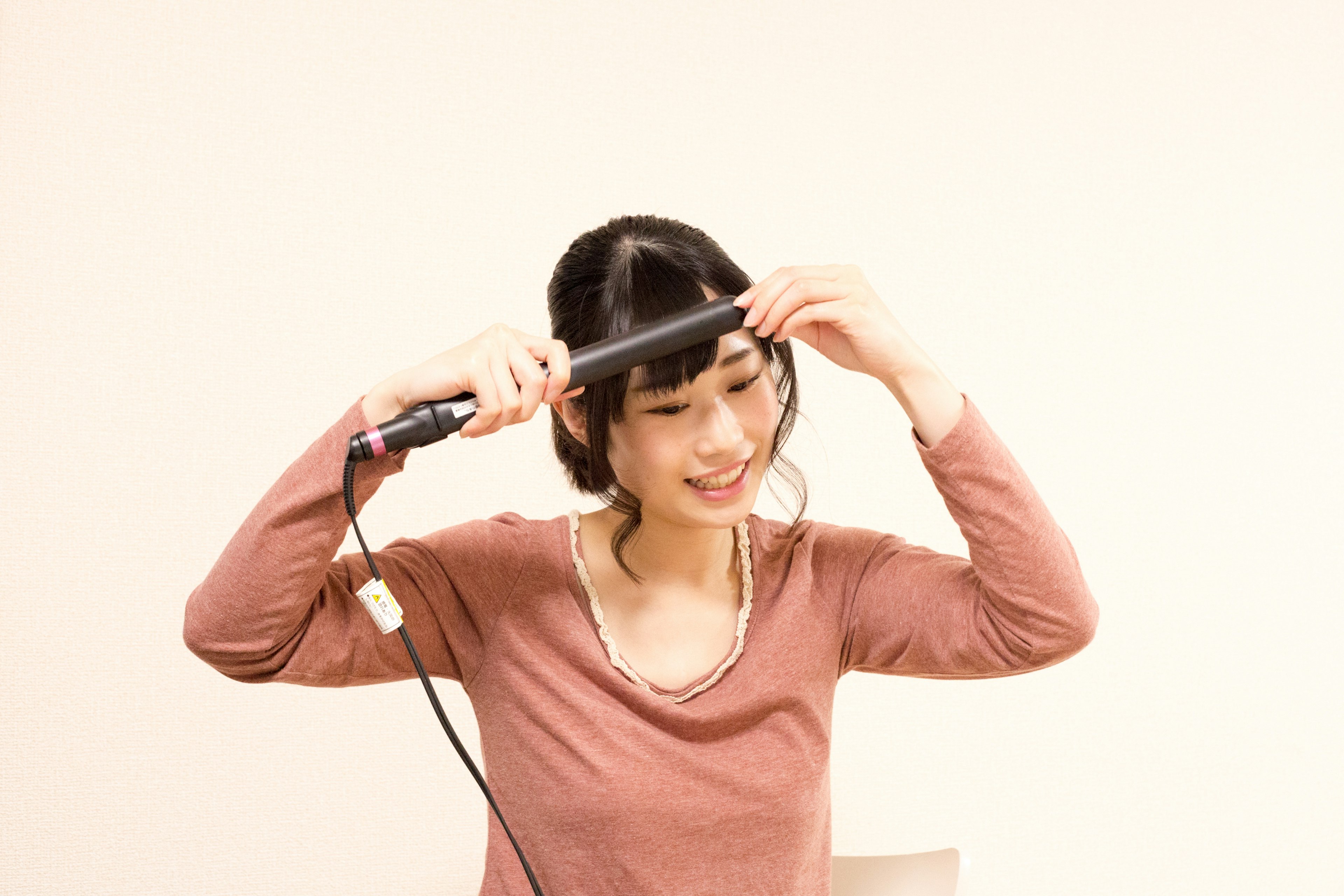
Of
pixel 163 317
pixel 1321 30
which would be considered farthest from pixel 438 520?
pixel 1321 30

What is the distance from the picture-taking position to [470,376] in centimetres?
90

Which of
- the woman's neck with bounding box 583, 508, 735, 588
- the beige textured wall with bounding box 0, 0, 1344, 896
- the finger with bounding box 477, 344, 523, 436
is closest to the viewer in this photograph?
the finger with bounding box 477, 344, 523, 436

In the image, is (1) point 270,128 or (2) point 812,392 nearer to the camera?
(1) point 270,128

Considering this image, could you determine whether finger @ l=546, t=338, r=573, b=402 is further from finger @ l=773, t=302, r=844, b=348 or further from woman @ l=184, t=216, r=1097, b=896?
finger @ l=773, t=302, r=844, b=348

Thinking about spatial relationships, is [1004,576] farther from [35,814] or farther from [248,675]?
[35,814]

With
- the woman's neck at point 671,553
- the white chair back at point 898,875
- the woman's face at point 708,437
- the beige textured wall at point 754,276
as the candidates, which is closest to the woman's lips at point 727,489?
the woman's face at point 708,437

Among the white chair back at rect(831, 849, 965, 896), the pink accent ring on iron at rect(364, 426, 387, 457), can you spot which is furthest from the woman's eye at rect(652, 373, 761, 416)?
the white chair back at rect(831, 849, 965, 896)

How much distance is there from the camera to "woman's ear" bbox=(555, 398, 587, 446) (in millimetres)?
1087

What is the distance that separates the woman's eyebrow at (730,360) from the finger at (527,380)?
0.13 m

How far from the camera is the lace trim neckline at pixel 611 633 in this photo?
1096mm

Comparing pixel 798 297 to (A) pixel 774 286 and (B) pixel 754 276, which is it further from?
(B) pixel 754 276

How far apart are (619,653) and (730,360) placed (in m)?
0.32

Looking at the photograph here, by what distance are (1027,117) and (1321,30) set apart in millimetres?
564

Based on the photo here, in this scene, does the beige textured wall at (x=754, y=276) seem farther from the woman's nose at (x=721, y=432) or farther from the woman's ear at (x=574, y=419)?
the woman's nose at (x=721, y=432)
